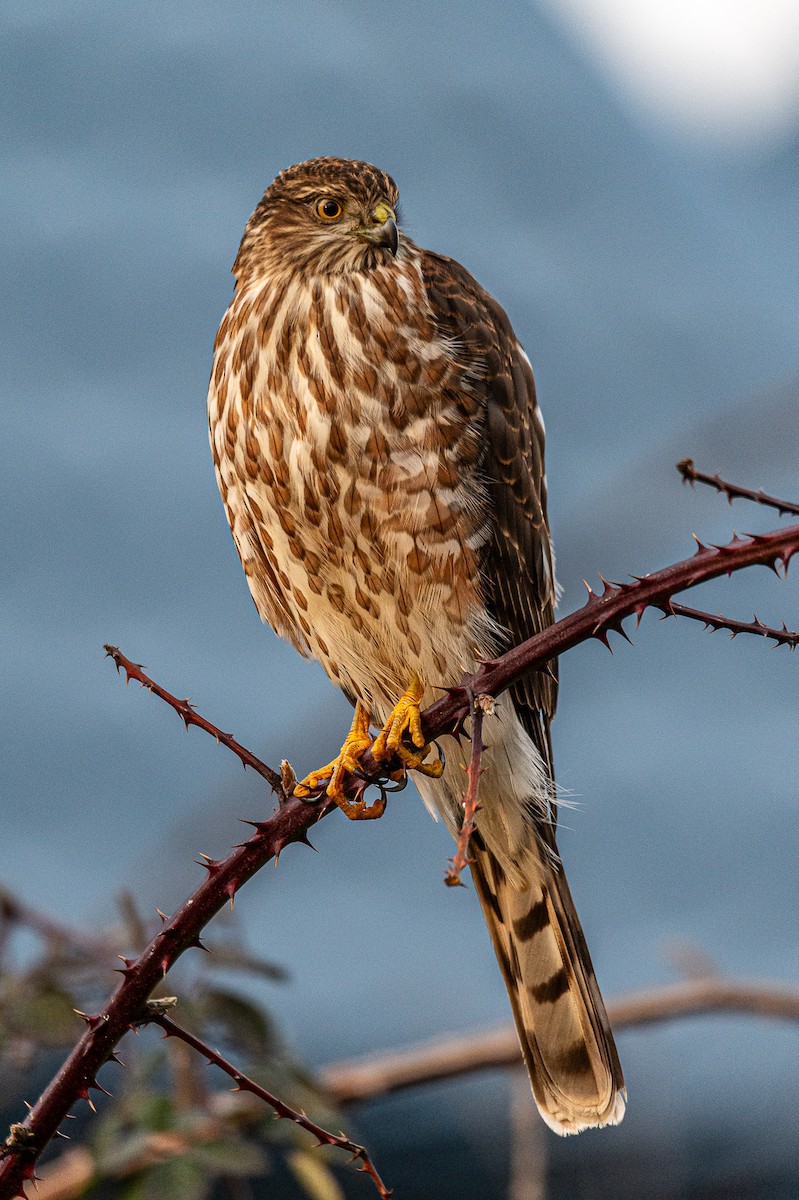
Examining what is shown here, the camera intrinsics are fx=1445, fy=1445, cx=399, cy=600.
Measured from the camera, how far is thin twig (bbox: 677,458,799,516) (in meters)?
1.37

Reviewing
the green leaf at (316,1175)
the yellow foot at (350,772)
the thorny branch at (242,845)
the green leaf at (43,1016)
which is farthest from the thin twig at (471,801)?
the green leaf at (316,1175)

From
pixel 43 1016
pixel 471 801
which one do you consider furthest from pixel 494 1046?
pixel 471 801

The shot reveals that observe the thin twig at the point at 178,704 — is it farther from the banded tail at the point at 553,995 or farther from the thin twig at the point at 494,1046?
the thin twig at the point at 494,1046

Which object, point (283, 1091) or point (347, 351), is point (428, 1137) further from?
point (347, 351)

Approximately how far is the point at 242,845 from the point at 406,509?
114cm

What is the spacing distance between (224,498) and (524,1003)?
1.17 m

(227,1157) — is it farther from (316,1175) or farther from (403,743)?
(403,743)

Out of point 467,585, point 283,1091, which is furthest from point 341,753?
point 283,1091

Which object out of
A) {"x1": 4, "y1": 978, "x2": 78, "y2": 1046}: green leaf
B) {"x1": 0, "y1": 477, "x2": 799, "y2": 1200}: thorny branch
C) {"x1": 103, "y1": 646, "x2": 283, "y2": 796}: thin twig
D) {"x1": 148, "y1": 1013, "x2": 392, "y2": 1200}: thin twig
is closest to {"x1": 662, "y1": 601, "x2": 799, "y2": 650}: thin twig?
{"x1": 0, "y1": 477, "x2": 799, "y2": 1200}: thorny branch

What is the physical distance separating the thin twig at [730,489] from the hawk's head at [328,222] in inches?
63.2

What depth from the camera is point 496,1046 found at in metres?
3.13

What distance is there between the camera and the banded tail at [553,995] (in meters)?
2.77

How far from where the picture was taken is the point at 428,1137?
442 centimetres

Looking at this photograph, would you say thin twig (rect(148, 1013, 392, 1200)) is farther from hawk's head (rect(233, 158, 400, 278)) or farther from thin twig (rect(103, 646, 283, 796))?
hawk's head (rect(233, 158, 400, 278))
